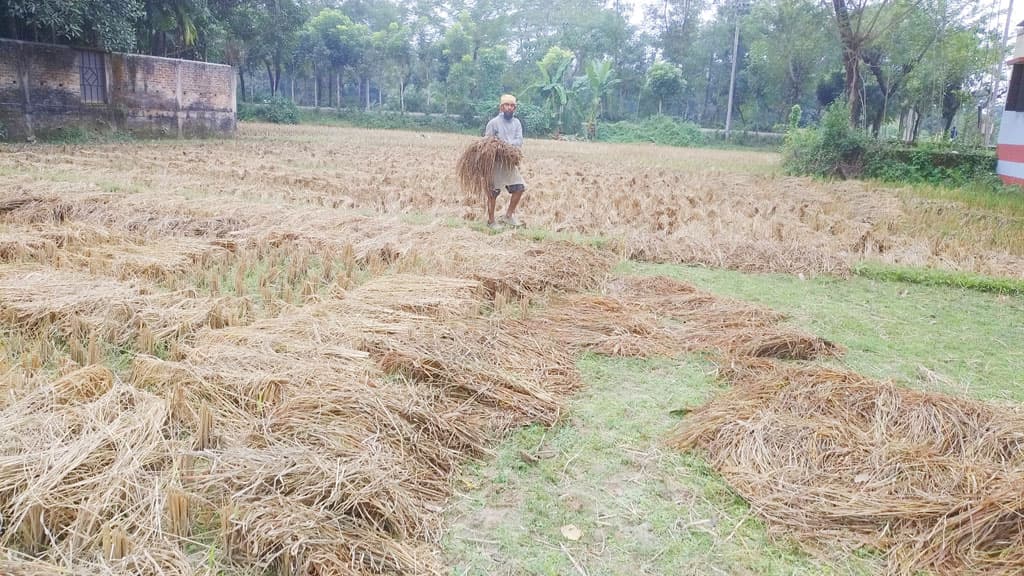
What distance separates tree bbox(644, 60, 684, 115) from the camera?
37.0m

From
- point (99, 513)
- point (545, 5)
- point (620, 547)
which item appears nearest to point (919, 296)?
point (620, 547)

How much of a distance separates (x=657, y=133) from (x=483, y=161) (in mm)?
28554

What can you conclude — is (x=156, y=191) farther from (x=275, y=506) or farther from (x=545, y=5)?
(x=545, y=5)

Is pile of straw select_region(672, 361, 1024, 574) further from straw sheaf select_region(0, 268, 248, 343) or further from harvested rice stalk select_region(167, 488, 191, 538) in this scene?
straw sheaf select_region(0, 268, 248, 343)

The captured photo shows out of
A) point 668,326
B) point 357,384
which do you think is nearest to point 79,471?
point 357,384

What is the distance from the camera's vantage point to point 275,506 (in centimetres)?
200

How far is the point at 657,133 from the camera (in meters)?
33.9

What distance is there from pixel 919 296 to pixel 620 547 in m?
4.43

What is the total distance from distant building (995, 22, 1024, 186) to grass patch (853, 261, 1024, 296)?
327 inches

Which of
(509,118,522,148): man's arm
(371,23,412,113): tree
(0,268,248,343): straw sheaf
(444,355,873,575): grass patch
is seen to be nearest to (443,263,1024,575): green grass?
(444,355,873,575): grass patch

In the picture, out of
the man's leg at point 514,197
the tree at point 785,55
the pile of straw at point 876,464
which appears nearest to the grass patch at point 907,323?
the pile of straw at point 876,464

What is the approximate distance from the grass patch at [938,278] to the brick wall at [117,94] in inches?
632

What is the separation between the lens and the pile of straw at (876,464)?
212cm

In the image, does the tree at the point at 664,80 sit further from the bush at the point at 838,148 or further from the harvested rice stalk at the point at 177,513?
the harvested rice stalk at the point at 177,513
